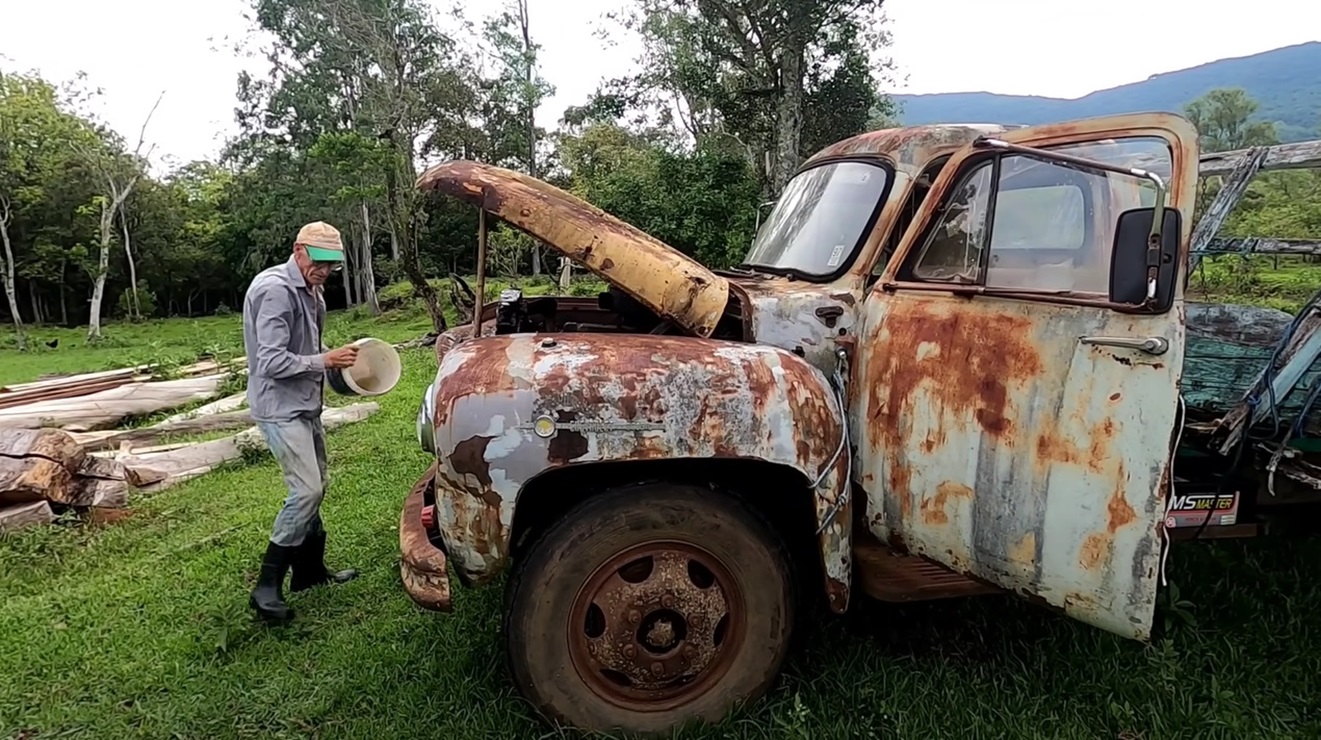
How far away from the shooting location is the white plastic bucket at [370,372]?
13.4 ft

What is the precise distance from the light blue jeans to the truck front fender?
1488 millimetres

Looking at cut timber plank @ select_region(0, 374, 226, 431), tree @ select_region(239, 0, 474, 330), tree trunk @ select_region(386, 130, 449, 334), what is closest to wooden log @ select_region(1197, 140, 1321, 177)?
tree trunk @ select_region(386, 130, 449, 334)

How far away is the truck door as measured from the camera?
98.4 inches

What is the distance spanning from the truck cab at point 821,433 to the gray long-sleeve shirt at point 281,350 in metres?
1.11

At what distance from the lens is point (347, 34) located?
27.0 m

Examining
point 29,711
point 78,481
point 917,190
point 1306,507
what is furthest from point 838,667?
point 78,481

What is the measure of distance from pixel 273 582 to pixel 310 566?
0.36 metres

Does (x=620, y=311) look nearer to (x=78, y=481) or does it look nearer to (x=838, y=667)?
(x=838, y=667)

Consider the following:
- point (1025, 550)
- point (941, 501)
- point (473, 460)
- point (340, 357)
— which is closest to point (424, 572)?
point (473, 460)

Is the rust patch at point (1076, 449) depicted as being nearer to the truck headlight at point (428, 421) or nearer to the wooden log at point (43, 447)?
the truck headlight at point (428, 421)

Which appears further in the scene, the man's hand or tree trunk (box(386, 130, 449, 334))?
tree trunk (box(386, 130, 449, 334))

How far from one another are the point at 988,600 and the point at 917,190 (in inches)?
77.4

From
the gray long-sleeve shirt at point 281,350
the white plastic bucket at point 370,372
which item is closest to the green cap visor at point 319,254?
the gray long-sleeve shirt at point 281,350

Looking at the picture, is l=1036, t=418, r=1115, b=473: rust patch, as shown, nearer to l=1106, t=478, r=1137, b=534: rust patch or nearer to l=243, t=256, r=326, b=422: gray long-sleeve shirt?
l=1106, t=478, r=1137, b=534: rust patch
